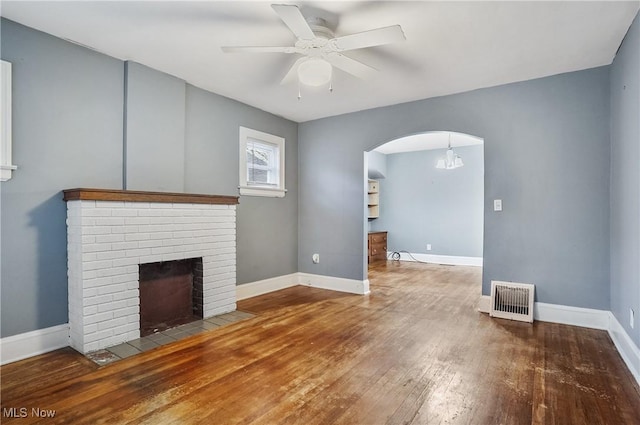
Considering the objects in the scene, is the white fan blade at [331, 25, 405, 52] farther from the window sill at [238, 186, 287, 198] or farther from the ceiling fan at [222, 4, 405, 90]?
the window sill at [238, 186, 287, 198]

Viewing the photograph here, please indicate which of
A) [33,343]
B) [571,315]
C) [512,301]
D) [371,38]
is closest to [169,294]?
[33,343]

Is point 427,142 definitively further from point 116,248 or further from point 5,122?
point 5,122

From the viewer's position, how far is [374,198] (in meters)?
8.40

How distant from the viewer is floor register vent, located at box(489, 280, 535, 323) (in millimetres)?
3447

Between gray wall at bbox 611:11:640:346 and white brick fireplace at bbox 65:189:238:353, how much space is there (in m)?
3.69

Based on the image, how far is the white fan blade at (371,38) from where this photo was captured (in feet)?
6.82

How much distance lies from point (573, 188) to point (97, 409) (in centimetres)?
436

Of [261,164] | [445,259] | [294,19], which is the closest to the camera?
[294,19]

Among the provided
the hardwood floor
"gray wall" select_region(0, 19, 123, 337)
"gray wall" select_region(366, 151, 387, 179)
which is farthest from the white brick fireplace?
"gray wall" select_region(366, 151, 387, 179)

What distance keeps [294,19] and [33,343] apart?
312cm

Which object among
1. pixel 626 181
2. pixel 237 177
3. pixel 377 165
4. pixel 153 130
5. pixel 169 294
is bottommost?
pixel 169 294

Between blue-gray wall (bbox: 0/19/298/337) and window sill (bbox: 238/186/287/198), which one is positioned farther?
window sill (bbox: 238/186/287/198)

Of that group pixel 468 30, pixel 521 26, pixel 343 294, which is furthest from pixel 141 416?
pixel 521 26

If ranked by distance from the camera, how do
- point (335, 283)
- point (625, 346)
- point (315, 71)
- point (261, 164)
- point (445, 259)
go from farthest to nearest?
point (445, 259) < point (335, 283) < point (261, 164) < point (315, 71) < point (625, 346)
